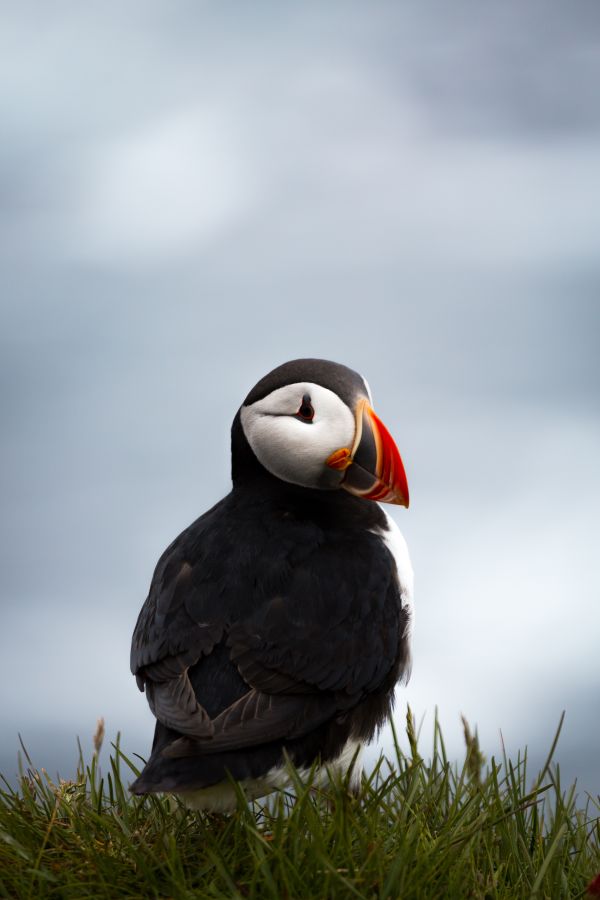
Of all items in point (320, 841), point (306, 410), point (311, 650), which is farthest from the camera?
point (306, 410)

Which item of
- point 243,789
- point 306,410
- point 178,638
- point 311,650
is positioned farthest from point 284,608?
point 306,410

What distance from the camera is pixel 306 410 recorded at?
15.9 feet

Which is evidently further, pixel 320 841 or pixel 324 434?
pixel 324 434

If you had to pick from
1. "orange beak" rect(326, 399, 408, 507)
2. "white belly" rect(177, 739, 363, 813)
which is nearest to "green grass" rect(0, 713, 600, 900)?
"white belly" rect(177, 739, 363, 813)

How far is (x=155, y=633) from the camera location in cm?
447

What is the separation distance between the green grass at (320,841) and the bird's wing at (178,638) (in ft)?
1.25

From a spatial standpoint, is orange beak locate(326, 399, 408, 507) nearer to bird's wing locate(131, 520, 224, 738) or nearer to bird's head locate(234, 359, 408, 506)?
bird's head locate(234, 359, 408, 506)

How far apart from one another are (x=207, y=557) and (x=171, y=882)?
1292 mm

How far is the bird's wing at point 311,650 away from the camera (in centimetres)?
407

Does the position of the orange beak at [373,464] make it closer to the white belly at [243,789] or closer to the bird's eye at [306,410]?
the bird's eye at [306,410]

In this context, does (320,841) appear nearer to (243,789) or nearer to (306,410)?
(243,789)

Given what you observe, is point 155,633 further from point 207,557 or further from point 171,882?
point 171,882

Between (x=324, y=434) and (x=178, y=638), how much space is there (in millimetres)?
1036

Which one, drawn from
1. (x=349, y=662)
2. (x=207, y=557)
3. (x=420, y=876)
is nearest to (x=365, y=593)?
(x=349, y=662)
